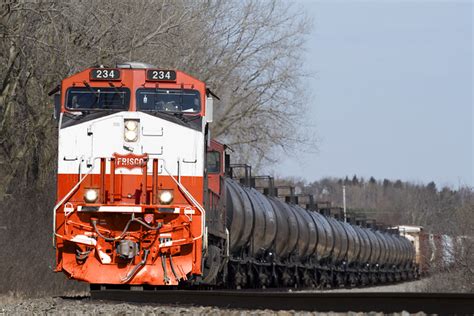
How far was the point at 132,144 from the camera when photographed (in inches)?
655

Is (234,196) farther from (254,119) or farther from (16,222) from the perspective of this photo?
(254,119)

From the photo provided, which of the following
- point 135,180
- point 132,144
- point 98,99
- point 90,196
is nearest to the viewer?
point 90,196

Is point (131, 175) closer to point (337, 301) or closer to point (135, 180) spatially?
point (135, 180)

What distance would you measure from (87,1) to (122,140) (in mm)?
8609

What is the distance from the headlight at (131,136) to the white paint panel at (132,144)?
2.7 inches

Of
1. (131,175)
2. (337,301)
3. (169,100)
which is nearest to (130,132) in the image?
(131,175)

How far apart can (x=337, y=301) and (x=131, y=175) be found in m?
7.56

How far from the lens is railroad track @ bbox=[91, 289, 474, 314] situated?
27.7 feet

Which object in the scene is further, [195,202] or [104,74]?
[104,74]

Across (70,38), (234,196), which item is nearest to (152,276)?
(234,196)

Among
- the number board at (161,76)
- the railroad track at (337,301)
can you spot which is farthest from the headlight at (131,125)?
the railroad track at (337,301)

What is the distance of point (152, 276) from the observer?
15.9 meters

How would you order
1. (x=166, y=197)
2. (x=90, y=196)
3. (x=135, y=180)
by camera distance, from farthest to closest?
(x=135, y=180) < (x=166, y=197) < (x=90, y=196)

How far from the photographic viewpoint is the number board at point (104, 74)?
16953mm
